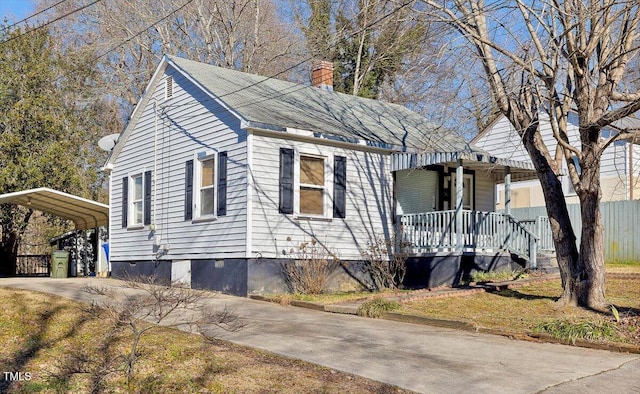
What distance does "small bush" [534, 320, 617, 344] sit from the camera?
369 inches

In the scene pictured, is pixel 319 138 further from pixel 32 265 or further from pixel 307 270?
pixel 32 265

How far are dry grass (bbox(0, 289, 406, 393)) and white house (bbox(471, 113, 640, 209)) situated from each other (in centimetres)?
1518

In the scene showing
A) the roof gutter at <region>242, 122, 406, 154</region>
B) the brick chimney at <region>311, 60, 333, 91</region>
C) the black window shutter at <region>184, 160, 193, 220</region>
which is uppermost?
the brick chimney at <region>311, 60, 333, 91</region>

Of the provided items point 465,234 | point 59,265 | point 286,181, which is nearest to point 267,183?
point 286,181

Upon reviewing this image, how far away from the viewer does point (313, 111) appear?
58.6 feet

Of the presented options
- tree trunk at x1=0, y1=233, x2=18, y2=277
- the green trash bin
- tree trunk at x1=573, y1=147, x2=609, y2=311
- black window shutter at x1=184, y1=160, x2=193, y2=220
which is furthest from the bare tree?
tree trunk at x1=0, y1=233, x2=18, y2=277

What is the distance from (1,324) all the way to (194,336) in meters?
2.80

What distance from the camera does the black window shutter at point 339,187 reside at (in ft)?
53.5

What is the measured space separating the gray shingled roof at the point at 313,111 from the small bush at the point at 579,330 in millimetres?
6038

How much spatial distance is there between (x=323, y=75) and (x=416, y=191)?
17.7 feet

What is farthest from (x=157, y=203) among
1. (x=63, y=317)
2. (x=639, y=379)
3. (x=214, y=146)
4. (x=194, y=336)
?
(x=639, y=379)

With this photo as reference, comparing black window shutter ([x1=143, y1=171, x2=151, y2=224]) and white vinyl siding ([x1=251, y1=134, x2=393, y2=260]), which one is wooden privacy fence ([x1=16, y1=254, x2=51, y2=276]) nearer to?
black window shutter ([x1=143, y1=171, x2=151, y2=224])

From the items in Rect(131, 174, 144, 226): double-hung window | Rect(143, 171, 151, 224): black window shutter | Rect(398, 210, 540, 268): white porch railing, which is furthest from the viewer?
Rect(131, 174, 144, 226): double-hung window

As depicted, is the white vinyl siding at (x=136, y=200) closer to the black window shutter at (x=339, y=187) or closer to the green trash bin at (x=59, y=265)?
the green trash bin at (x=59, y=265)
